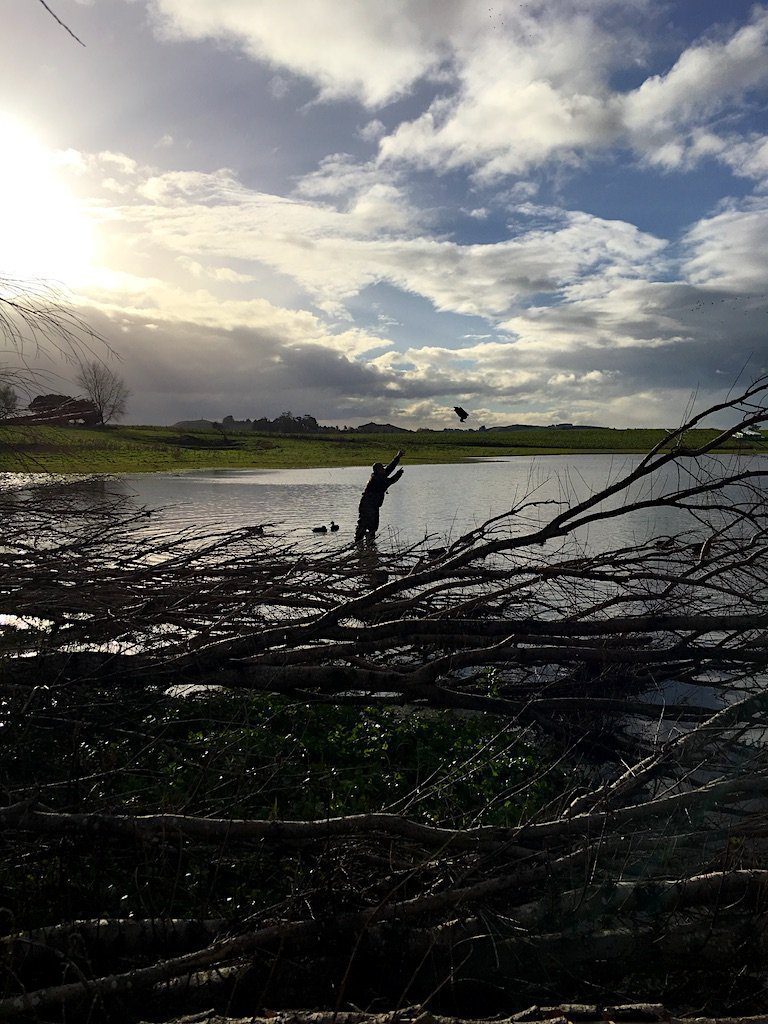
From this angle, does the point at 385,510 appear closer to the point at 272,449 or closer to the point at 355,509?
the point at 355,509

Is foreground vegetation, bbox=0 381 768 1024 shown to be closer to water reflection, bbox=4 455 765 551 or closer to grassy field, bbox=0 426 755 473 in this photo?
grassy field, bbox=0 426 755 473

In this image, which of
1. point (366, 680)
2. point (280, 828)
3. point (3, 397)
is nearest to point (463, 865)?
point (280, 828)

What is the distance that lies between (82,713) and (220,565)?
102 inches

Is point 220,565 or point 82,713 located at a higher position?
point 220,565

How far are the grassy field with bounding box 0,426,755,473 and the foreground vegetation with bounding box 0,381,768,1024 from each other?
1.24 metres

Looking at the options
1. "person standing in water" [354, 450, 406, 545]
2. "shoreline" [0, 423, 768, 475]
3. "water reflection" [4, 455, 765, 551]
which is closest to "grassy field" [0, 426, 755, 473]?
"shoreline" [0, 423, 768, 475]

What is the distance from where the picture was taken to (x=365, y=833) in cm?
324

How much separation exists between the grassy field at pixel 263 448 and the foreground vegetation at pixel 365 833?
1242 mm

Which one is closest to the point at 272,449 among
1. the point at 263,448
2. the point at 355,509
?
the point at 263,448

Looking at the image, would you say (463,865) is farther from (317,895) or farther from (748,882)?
(748,882)

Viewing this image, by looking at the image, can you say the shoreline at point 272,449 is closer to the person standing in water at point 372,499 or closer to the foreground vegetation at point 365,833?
the foreground vegetation at point 365,833

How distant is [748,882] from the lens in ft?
10.2

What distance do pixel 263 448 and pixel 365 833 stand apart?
290 feet

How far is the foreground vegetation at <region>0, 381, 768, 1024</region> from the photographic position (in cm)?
280
